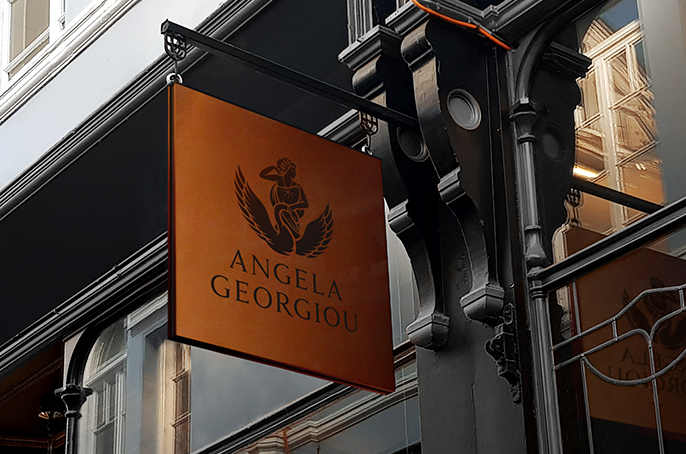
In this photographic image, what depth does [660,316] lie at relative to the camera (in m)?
5.93

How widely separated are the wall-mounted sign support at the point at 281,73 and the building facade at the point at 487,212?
0.17 feet

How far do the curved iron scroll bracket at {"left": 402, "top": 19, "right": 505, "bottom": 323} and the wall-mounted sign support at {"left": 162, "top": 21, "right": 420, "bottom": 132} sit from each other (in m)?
0.21

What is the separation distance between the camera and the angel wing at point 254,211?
21.0 feet

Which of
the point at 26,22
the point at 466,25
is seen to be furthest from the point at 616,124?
the point at 26,22

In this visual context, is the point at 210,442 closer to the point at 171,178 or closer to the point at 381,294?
the point at 381,294

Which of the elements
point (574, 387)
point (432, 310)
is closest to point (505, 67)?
point (432, 310)

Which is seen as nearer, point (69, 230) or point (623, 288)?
point (623, 288)

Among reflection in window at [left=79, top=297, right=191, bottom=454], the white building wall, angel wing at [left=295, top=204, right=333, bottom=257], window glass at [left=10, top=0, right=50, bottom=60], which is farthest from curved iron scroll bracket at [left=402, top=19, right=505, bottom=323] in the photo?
window glass at [left=10, top=0, right=50, bottom=60]

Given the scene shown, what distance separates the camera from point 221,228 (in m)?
6.27

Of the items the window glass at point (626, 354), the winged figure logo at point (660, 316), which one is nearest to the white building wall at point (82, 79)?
the window glass at point (626, 354)

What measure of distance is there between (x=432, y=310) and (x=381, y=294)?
0.30 metres

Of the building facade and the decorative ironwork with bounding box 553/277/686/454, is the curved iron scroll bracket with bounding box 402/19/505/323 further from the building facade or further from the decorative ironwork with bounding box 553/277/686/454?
the decorative ironwork with bounding box 553/277/686/454

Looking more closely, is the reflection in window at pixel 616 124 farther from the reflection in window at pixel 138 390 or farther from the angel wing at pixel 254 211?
the reflection in window at pixel 138 390

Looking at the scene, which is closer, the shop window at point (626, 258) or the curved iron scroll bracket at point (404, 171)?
the shop window at point (626, 258)
